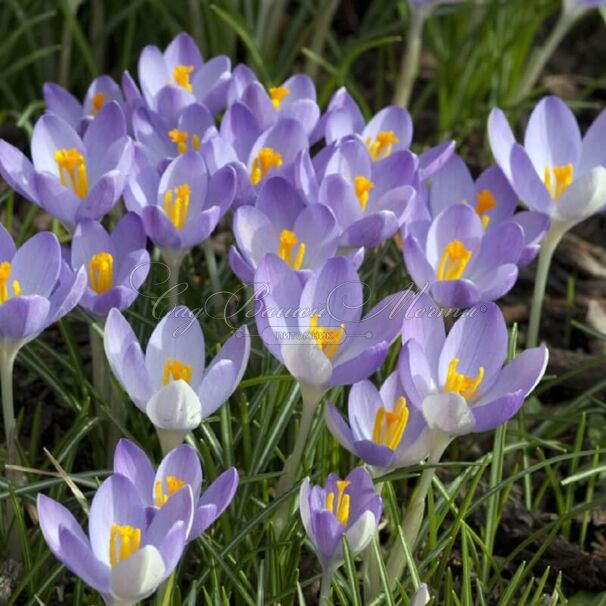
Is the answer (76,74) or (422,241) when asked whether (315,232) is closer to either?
(422,241)

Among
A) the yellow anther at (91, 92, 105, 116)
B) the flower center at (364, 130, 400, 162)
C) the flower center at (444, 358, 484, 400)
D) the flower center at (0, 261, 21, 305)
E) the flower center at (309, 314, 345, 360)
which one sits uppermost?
the yellow anther at (91, 92, 105, 116)

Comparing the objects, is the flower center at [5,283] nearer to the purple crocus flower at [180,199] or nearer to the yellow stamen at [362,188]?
the purple crocus flower at [180,199]

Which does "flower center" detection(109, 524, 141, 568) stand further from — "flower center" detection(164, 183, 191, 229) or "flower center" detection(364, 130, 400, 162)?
"flower center" detection(364, 130, 400, 162)

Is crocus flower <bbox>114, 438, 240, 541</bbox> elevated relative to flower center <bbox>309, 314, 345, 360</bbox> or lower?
lower

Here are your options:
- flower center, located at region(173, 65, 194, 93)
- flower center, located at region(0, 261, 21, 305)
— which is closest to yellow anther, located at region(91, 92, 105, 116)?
flower center, located at region(173, 65, 194, 93)

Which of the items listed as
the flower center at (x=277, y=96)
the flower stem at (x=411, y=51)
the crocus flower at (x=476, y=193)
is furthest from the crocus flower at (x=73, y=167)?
the flower stem at (x=411, y=51)

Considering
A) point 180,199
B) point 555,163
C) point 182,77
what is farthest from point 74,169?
point 555,163

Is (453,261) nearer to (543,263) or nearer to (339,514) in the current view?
(543,263)
